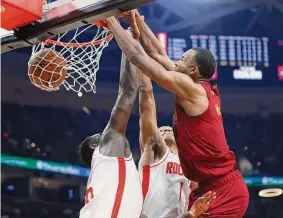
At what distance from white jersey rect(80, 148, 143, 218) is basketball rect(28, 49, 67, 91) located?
63cm

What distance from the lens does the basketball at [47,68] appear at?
135 inches

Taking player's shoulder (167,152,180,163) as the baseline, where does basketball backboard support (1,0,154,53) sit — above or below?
above

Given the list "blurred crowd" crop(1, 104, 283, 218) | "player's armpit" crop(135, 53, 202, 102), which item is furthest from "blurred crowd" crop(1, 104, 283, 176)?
"player's armpit" crop(135, 53, 202, 102)

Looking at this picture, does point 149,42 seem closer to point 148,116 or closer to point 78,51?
point 148,116

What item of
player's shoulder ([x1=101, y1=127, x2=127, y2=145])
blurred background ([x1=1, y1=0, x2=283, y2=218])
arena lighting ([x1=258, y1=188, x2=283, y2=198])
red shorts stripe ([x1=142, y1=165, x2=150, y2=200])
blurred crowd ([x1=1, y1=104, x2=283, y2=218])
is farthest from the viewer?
arena lighting ([x1=258, y1=188, x2=283, y2=198])

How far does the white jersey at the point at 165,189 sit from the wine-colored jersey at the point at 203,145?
1.45ft

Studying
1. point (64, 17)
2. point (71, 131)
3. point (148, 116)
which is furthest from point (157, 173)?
point (71, 131)

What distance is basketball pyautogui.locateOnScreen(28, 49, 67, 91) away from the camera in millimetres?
3430

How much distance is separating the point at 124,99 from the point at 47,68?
53 centimetres

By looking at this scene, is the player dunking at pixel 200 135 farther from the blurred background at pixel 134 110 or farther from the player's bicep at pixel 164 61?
the blurred background at pixel 134 110

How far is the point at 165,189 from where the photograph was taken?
356 cm

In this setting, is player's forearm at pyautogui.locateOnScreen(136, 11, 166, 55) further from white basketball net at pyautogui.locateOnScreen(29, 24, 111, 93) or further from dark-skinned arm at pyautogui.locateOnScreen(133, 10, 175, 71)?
white basketball net at pyautogui.locateOnScreen(29, 24, 111, 93)

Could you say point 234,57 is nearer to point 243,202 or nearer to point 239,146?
point 239,146

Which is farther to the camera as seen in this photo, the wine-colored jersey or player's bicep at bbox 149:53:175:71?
player's bicep at bbox 149:53:175:71
